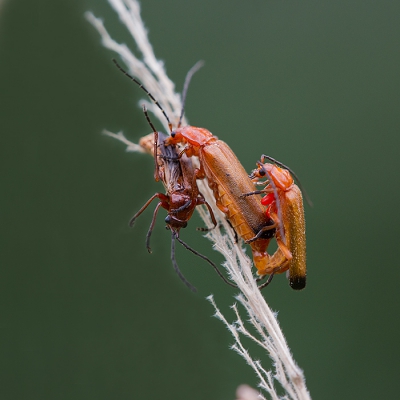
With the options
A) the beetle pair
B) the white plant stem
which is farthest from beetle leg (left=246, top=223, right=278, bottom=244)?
the white plant stem

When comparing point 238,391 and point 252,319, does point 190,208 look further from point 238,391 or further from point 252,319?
point 238,391

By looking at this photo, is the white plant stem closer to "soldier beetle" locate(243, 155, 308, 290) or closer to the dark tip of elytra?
"soldier beetle" locate(243, 155, 308, 290)

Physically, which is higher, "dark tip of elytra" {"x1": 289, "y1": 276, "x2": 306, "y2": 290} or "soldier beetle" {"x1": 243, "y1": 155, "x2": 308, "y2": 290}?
"soldier beetle" {"x1": 243, "y1": 155, "x2": 308, "y2": 290}

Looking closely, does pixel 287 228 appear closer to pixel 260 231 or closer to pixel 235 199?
pixel 260 231

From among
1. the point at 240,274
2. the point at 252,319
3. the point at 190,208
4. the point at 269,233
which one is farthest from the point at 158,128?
the point at 252,319

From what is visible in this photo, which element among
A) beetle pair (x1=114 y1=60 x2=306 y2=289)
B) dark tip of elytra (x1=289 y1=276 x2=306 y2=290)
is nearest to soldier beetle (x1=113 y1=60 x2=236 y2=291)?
beetle pair (x1=114 y1=60 x2=306 y2=289)

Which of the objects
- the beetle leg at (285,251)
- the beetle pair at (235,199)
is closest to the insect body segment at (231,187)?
the beetle pair at (235,199)

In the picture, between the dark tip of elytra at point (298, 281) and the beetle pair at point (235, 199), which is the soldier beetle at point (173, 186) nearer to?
the beetle pair at point (235, 199)

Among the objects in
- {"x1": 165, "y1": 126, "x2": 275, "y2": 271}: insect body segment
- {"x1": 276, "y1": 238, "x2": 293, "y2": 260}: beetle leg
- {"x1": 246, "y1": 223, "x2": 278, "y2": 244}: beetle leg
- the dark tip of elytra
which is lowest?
the dark tip of elytra

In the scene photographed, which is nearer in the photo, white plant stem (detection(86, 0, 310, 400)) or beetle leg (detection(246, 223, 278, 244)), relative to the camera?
white plant stem (detection(86, 0, 310, 400))
